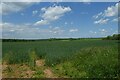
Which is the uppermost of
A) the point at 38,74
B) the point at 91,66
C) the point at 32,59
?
the point at 32,59

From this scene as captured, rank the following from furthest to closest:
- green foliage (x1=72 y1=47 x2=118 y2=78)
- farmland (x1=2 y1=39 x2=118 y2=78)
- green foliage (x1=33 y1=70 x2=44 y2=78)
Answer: green foliage (x1=33 y1=70 x2=44 y2=78)
farmland (x1=2 y1=39 x2=118 y2=78)
green foliage (x1=72 y1=47 x2=118 y2=78)

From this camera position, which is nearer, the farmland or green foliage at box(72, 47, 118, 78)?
green foliage at box(72, 47, 118, 78)

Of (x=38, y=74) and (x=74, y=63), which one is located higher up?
(x=74, y=63)

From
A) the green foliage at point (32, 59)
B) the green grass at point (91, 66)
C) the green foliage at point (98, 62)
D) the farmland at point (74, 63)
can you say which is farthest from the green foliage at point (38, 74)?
the green foliage at point (98, 62)

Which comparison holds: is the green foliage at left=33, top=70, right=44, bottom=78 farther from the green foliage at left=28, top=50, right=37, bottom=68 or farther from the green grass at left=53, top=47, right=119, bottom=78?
the green foliage at left=28, top=50, right=37, bottom=68

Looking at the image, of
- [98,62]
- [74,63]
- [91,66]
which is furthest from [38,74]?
[98,62]

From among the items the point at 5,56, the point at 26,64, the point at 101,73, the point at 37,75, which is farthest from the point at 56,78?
the point at 5,56

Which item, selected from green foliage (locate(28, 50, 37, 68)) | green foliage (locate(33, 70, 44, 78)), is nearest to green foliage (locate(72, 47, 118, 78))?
green foliage (locate(33, 70, 44, 78))

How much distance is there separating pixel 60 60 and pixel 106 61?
269 cm

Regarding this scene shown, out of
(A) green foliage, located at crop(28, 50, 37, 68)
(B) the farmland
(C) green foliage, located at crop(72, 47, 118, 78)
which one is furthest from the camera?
(A) green foliage, located at crop(28, 50, 37, 68)

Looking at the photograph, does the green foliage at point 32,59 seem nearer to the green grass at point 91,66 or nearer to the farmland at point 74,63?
the farmland at point 74,63

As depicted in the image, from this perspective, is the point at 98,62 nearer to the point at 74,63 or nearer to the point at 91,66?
the point at 91,66

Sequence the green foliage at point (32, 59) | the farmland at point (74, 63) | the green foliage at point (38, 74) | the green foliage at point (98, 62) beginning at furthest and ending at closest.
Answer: the green foliage at point (32, 59) < the green foliage at point (38, 74) < the farmland at point (74, 63) < the green foliage at point (98, 62)

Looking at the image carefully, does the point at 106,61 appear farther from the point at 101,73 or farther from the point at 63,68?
the point at 63,68
